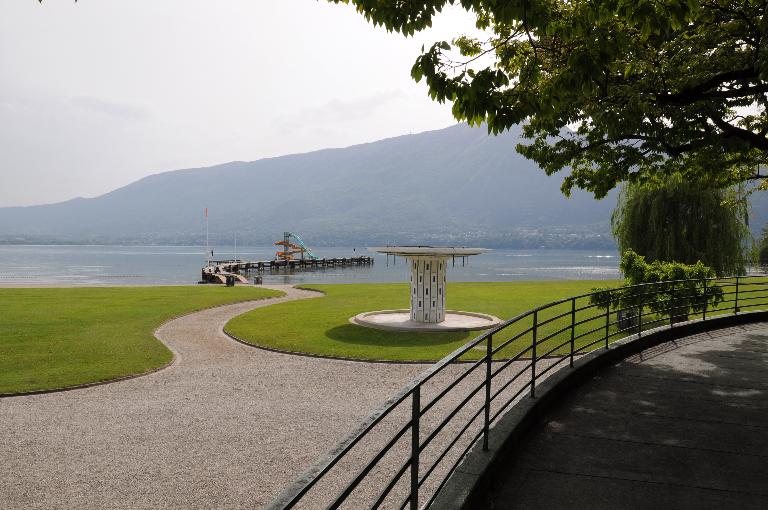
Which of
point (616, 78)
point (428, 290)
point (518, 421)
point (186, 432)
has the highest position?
point (616, 78)

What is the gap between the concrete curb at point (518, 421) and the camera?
176 inches

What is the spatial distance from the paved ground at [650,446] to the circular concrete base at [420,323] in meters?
9.25

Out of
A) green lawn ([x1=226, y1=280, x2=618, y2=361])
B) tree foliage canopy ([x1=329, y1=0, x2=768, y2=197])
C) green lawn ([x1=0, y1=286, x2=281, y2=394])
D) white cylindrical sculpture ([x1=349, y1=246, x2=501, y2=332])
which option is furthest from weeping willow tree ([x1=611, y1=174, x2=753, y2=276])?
green lawn ([x1=0, y1=286, x2=281, y2=394])

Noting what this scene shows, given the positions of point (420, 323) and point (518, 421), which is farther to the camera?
point (420, 323)

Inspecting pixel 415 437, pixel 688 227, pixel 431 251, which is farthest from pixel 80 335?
pixel 688 227

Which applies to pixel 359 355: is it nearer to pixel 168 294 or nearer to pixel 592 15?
pixel 592 15

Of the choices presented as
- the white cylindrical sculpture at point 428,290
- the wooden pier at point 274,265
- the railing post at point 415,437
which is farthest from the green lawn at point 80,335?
the wooden pier at point 274,265

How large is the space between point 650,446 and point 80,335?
53.1 feet

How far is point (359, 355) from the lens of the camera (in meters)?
14.1

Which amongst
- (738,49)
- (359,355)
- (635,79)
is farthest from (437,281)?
(738,49)

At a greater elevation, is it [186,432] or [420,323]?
[420,323]

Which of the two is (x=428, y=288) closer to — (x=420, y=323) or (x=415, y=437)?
(x=420, y=323)

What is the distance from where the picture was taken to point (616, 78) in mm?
10914

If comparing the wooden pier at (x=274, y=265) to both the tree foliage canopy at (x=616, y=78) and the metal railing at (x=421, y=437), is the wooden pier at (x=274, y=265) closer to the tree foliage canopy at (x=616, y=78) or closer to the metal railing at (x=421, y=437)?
the tree foliage canopy at (x=616, y=78)
